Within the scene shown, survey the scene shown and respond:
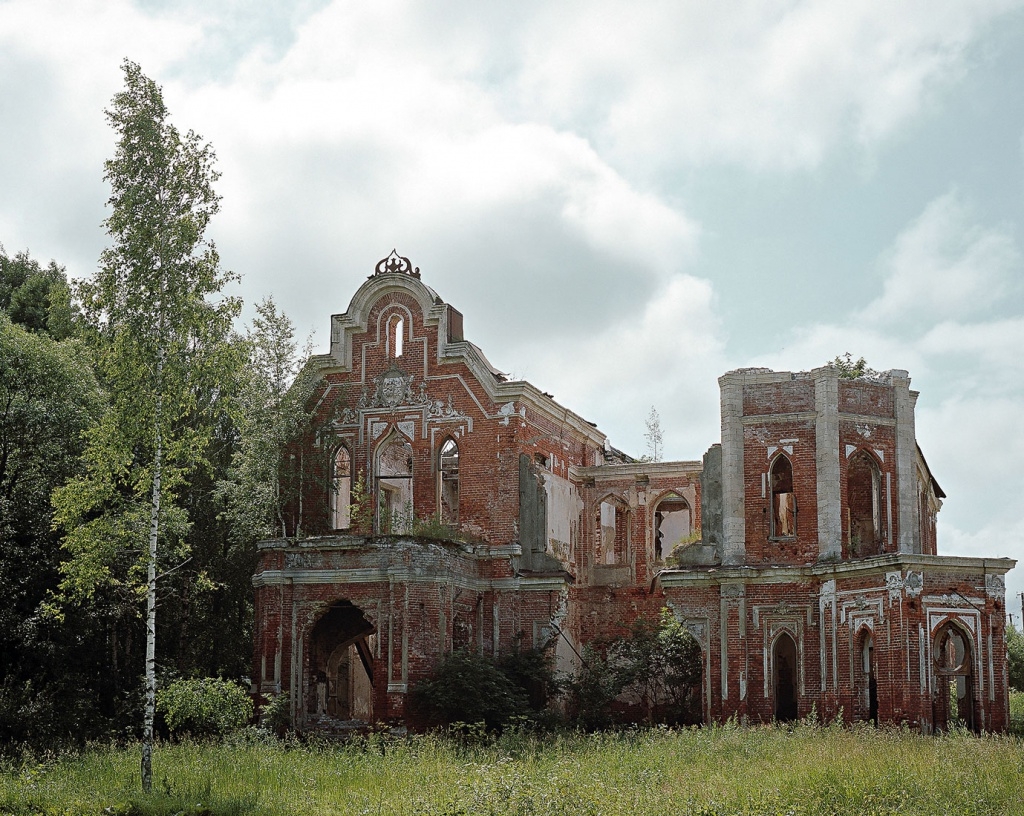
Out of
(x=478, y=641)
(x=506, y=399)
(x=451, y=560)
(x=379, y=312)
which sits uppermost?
(x=379, y=312)

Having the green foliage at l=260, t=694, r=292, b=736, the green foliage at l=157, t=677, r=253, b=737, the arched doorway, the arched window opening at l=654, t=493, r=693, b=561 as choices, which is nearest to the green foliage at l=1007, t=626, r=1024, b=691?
the arched window opening at l=654, t=493, r=693, b=561

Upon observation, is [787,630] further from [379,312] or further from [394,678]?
[379,312]

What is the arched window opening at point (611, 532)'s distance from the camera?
30.6 metres

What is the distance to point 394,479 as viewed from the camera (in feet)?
98.7

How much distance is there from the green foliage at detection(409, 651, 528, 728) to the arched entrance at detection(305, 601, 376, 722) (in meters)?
2.02

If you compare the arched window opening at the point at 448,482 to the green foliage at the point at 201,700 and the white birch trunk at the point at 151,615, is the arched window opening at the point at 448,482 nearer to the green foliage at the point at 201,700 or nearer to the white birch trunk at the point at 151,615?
the green foliage at the point at 201,700

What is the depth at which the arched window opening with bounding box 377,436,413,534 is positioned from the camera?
27.5 m

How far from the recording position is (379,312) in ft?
91.9

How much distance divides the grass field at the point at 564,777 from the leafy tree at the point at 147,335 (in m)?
1.69

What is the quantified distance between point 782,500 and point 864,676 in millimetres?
5620

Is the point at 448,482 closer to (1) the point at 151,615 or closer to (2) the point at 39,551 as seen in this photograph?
(2) the point at 39,551

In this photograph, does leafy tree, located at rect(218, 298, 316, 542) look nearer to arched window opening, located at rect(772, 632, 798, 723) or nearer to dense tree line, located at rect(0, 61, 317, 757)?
dense tree line, located at rect(0, 61, 317, 757)

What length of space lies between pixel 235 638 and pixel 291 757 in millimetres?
9772

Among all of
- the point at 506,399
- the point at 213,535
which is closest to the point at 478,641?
the point at 506,399
